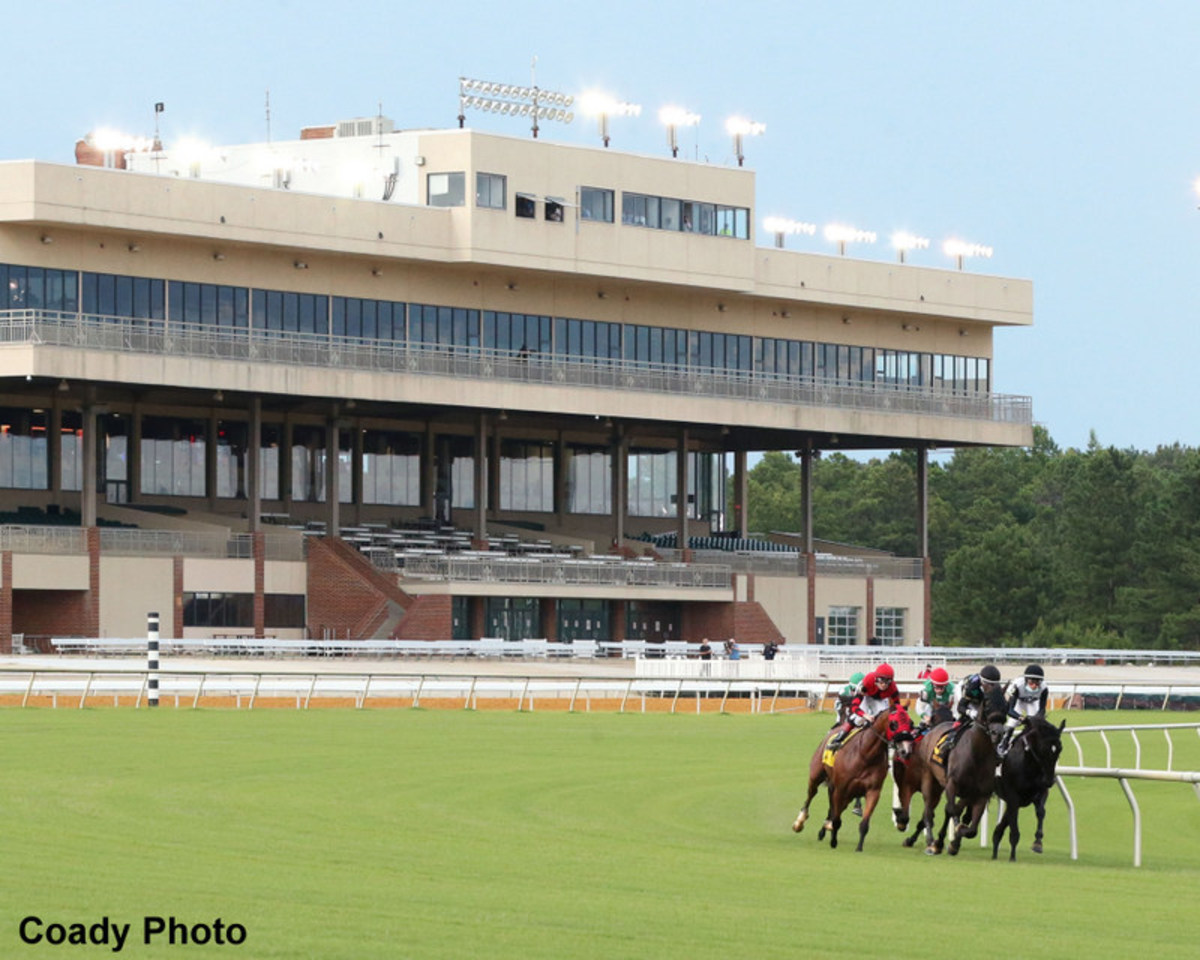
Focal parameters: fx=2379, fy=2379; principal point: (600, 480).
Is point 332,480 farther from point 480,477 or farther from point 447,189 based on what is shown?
point 447,189

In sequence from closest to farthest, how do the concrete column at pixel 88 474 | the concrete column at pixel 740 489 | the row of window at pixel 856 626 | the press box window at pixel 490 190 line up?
1. the concrete column at pixel 88 474
2. the press box window at pixel 490 190
3. the row of window at pixel 856 626
4. the concrete column at pixel 740 489

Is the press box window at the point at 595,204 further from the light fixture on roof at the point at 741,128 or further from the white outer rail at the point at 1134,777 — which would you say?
the white outer rail at the point at 1134,777

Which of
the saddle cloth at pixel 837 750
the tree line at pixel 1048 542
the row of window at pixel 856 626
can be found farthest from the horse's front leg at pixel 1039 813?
the tree line at pixel 1048 542

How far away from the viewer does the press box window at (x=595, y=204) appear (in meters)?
71.1

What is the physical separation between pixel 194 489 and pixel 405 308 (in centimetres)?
864

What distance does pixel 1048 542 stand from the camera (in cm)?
12738

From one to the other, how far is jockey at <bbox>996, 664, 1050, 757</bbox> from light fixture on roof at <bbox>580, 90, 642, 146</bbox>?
55.0 m

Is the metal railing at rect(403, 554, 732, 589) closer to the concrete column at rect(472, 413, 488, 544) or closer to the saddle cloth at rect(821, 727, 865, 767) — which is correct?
the concrete column at rect(472, 413, 488, 544)

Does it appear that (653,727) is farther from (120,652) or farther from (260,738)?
(120,652)

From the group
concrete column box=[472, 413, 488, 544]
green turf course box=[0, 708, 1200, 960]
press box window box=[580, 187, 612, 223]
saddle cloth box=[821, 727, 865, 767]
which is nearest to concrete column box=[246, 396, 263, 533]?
concrete column box=[472, 413, 488, 544]

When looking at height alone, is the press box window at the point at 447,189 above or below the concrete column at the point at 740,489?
above

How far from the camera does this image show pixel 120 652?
57.8 m

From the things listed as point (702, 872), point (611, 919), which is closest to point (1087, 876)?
point (702, 872)

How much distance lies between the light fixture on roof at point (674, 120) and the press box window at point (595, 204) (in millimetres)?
4241
